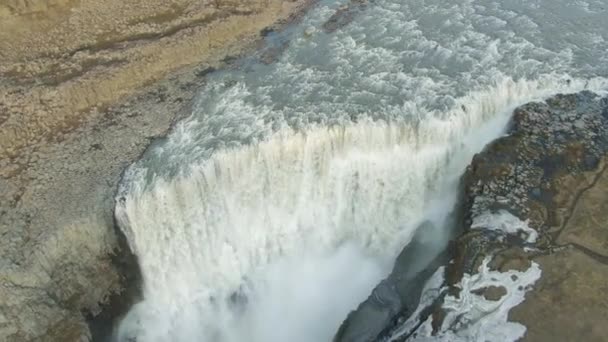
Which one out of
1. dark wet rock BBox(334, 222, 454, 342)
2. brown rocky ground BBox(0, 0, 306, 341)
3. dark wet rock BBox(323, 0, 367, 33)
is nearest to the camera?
dark wet rock BBox(334, 222, 454, 342)

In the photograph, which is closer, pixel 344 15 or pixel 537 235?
pixel 537 235

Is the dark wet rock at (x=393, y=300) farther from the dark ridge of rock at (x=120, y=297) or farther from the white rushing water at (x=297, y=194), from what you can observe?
the dark ridge of rock at (x=120, y=297)

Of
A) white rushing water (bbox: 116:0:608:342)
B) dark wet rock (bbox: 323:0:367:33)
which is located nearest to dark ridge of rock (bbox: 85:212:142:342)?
white rushing water (bbox: 116:0:608:342)

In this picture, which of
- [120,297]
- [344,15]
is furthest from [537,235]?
[344,15]

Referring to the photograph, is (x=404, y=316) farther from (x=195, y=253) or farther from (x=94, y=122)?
(x=94, y=122)

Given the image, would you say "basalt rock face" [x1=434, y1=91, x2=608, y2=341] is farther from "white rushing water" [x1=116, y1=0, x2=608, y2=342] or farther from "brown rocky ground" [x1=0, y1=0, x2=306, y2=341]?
"brown rocky ground" [x1=0, y1=0, x2=306, y2=341]

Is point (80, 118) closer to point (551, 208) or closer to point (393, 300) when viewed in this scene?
point (393, 300)
